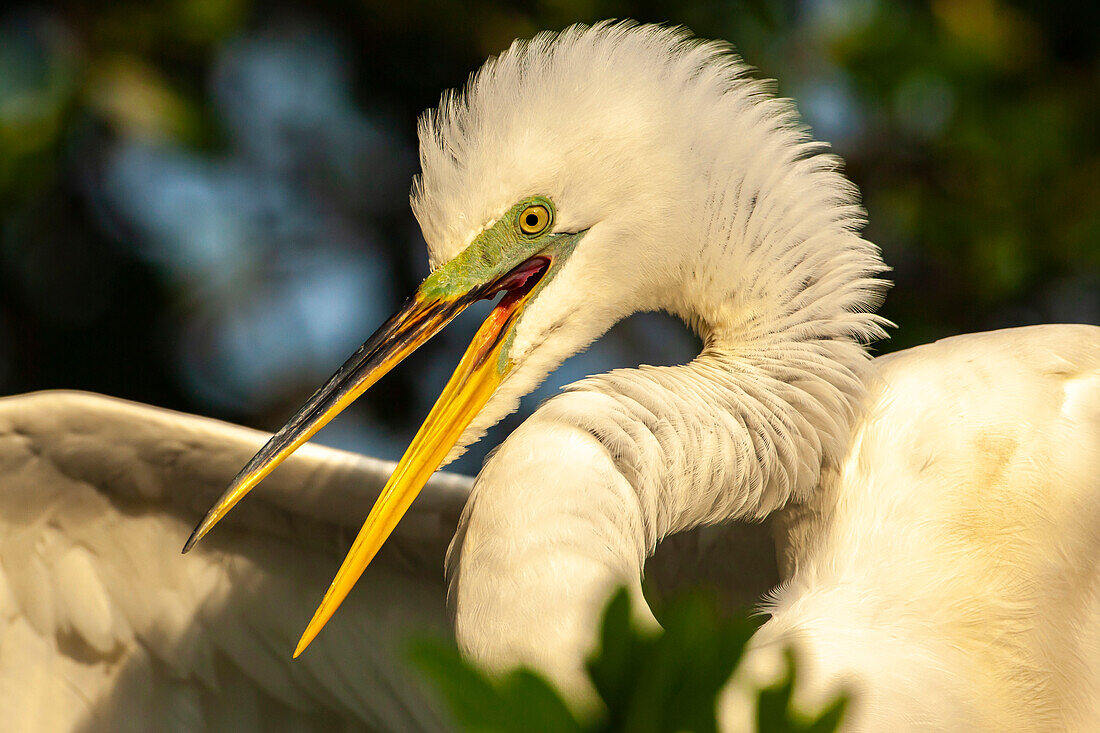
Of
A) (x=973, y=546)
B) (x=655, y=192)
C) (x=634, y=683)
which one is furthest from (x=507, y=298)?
(x=634, y=683)

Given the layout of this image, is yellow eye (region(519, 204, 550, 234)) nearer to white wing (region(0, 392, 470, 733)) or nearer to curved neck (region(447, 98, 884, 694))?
curved neck (region(447, 98, 884, 694))

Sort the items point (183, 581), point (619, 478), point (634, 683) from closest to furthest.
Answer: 1. point (634, 683)
2. point (619, 478)
3. point (183, 581)

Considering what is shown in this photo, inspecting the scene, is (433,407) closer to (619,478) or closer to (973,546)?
(619,478)

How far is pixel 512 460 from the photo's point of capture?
115 centimetres

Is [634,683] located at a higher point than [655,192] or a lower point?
lower

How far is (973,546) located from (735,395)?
1.14 feet

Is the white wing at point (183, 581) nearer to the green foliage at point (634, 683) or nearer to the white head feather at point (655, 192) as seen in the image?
the white head feather at point (655, 192)

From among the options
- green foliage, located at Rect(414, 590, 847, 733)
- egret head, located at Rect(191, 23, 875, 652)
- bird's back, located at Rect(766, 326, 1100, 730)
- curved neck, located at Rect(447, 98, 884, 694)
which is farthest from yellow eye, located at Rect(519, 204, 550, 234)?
green foliage, located at Rect(414, 590, 847, 733)

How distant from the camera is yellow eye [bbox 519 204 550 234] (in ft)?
4.09

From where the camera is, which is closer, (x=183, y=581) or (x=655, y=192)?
(x=655, y=192)

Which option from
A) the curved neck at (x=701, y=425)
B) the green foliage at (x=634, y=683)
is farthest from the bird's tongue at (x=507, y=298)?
the green foliage at (x=634, y=683)

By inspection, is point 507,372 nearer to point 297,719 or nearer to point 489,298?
point 489,298

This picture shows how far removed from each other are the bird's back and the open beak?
0.44 m

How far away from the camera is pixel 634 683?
0.41 meters
